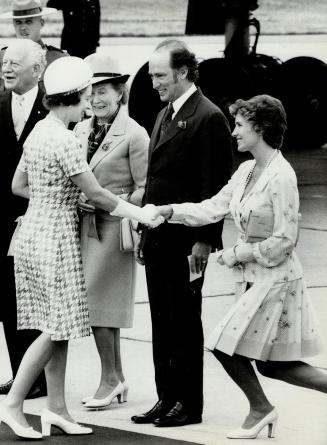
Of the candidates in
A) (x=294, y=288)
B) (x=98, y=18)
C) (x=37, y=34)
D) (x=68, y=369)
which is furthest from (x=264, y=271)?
(x=98, y=18)

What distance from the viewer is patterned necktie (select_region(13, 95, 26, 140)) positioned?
7.08 meters

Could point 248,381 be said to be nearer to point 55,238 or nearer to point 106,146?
point 55,238

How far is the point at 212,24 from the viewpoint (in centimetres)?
1875

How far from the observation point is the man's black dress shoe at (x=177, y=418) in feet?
20.8

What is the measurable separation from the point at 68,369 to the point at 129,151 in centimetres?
141

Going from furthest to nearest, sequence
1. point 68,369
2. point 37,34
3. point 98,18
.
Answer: point 98,18 < point 37,34 < point 68,369

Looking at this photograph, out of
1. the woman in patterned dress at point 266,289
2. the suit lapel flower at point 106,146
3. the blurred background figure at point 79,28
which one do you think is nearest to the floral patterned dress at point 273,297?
the woman in patterned dress at point 266,289

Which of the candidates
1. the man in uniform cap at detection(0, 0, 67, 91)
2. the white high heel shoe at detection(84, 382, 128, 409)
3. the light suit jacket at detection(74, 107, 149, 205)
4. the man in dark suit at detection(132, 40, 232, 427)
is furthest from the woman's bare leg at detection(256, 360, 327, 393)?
the man in uniform cap at detection(0, 0, 67, 91)

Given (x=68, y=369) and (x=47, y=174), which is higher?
(x=47, y=174)

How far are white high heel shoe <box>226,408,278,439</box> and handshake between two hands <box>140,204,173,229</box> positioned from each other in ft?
3.28

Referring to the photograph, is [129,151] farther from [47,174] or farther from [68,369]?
[68,369]

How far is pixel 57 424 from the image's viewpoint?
621 centimetres

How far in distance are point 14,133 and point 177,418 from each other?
1772mm

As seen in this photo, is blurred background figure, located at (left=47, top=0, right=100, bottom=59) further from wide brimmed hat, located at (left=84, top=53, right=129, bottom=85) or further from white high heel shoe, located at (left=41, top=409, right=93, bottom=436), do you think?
white high heel shoe, located at (left=41, top=409, right=93, bottom=436)
